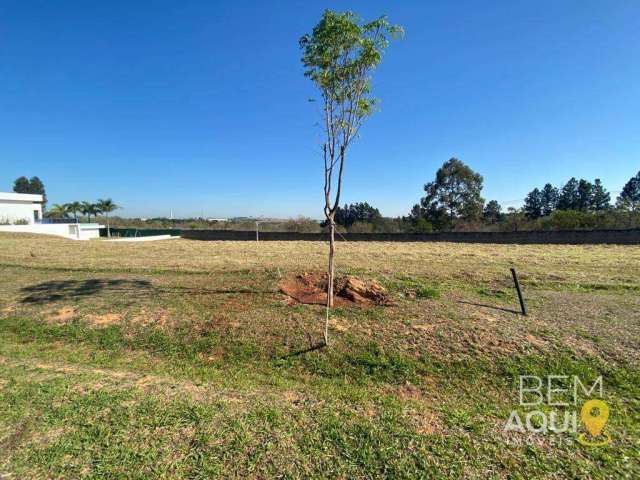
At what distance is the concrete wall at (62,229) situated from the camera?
24.9 metres

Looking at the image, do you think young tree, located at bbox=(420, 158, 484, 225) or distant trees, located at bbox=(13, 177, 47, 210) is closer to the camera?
young tree, located at bbox=(420, 158, 484, 225)

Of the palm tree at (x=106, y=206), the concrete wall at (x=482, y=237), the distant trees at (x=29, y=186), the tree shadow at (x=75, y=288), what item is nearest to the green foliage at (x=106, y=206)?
the palm tree at (x=106, y=206)

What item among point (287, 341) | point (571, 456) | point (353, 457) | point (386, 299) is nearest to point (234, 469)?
point (353, 457)

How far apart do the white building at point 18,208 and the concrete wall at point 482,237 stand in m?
21.2

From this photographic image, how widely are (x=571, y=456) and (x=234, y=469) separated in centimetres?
254

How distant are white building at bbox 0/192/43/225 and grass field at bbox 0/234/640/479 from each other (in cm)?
3445

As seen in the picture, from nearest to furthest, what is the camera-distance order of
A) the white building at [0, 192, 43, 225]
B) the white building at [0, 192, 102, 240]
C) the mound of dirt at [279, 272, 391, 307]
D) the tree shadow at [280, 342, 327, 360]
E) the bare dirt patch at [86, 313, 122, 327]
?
the tree shadow at [280, 342, 327, 360]
the bare dirt patch at [86, 313, 122, 327]
the mound of dirt at [279, 272, 391, 307]
the white building at [0, 192, 102, 240]
the white building at [0, 192, 43, 225]

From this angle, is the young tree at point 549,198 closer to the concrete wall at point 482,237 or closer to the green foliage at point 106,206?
the concrete wall at point 482,237

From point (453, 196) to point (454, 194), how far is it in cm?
20

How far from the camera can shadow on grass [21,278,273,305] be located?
20.0 ft

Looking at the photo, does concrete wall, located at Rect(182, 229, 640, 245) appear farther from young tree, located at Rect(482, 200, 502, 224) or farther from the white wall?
the white wall

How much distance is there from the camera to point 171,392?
3.01m

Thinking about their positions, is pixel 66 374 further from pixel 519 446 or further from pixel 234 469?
pixel 519 446

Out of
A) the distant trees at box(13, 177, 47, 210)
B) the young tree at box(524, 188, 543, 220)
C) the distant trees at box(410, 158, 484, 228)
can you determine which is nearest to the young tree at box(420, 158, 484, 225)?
the distant trees at box(410, 158, 484, 228)
